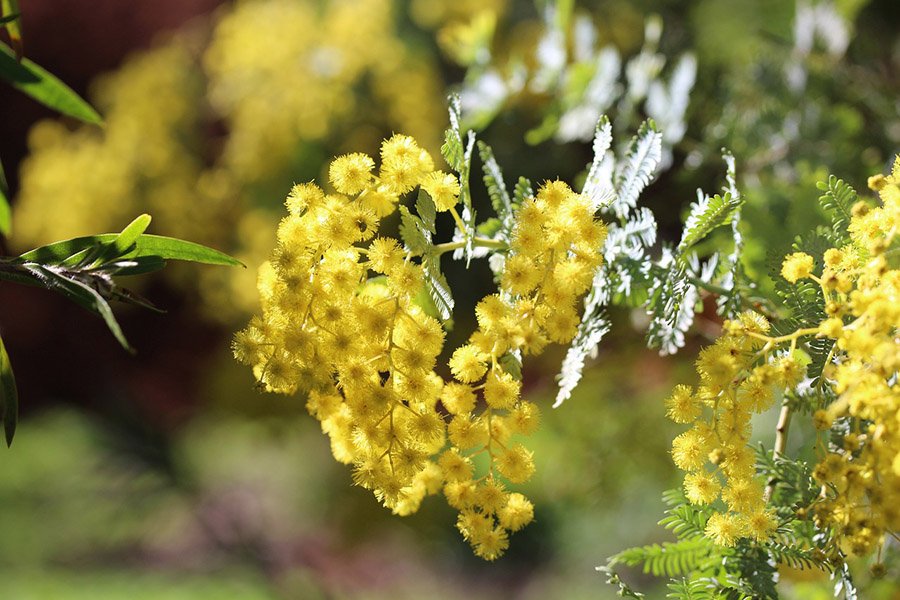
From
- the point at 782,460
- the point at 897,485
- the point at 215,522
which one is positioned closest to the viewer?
the point at 897,485

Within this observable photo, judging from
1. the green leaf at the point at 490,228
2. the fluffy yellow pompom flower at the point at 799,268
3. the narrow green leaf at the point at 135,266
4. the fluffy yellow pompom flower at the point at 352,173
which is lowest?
the narrow green leaf at the point at 135,266

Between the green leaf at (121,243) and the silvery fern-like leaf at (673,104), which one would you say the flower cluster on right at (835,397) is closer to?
the green leaf at (121,243)

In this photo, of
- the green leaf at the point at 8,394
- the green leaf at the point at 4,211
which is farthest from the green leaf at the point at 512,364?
the green leaf at the point at 4,211

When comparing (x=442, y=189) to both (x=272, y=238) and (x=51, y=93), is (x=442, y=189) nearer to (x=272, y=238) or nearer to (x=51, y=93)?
(x=51, y=93)

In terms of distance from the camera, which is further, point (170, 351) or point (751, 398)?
point (170, 351)

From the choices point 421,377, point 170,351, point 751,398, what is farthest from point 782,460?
point 170,351

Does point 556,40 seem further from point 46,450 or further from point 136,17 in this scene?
point 46,450

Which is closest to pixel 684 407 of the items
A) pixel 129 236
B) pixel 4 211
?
pixel 129 236

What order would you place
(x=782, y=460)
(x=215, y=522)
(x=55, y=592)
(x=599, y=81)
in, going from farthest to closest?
(x=215, y=522)
(x=55, y=592)
(x=599, y=81)
(x=782, y=460)
